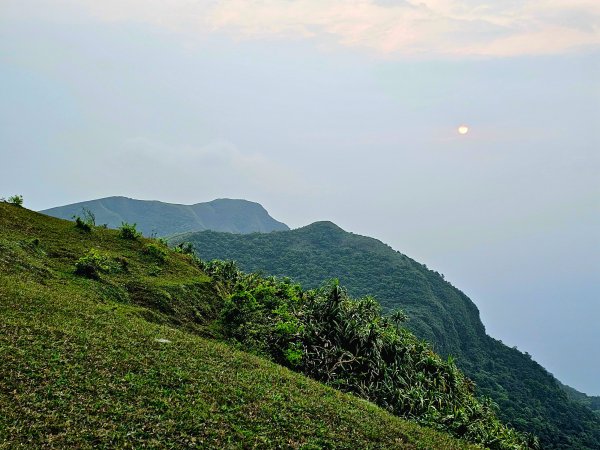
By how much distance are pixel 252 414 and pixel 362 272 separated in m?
154

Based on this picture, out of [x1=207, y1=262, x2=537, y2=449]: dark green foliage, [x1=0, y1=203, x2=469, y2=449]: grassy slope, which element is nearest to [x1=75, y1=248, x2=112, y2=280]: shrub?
[x1=0, y1=203, x2=469, y2=449]: grassy slope

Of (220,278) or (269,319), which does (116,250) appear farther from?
(269,319)

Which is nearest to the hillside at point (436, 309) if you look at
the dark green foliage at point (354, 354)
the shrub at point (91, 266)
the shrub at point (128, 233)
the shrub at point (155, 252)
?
the dark green foliage at point (354, 354)

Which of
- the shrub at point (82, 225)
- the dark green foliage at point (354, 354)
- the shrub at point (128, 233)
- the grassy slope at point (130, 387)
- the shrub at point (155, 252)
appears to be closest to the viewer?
the grassy slope at point (130, 387)

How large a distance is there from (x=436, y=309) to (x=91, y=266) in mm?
136259

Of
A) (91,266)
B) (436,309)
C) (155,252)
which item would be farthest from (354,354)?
(436,309)

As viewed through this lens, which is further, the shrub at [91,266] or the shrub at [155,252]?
the shrub at [155,252]

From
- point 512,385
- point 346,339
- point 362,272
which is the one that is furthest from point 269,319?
point 362,272

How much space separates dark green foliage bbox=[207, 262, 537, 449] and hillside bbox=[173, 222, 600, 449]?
53.5 m

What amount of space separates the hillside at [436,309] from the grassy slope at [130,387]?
72925 mm

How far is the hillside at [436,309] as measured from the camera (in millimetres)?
91250

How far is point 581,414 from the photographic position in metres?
104

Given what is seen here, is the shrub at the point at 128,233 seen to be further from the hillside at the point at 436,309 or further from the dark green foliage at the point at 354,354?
the hillside at the point at 436,309

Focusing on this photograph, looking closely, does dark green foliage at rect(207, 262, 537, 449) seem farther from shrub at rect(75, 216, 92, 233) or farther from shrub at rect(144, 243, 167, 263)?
shrub at rect(75, 216, 92, 233)
